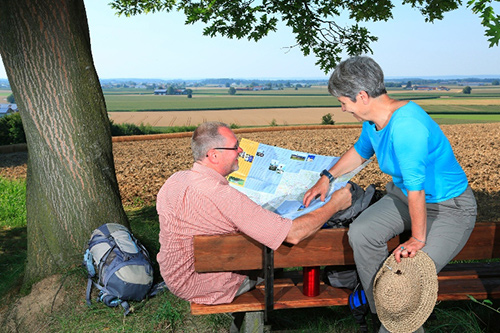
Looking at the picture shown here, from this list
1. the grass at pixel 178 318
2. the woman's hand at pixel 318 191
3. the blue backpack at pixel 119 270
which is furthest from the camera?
the blue backpack at pixel 119 270

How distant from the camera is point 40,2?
5.21m

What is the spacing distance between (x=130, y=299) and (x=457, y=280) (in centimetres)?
275

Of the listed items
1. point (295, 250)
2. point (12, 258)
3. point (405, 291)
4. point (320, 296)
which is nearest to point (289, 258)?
point (295, 250)

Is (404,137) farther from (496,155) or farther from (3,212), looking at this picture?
(496,155)

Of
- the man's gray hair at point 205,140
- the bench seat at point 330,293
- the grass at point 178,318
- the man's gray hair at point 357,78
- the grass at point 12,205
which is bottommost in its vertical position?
the grass at point 12,205

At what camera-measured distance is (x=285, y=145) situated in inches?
802

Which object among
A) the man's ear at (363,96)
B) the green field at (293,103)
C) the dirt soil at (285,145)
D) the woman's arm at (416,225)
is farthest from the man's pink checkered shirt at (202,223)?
the green field at (293,103)

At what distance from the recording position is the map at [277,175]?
12.7 ft

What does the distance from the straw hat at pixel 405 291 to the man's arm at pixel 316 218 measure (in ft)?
1.53

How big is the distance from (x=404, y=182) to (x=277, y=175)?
121cm

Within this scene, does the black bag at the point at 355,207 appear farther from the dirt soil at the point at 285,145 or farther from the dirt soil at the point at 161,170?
the dirt soil at the point at 285,145

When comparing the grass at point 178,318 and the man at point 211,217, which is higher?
the man at point 211,217

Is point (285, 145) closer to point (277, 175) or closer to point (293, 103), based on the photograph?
point (277, 175)

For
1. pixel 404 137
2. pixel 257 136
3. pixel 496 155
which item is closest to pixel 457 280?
pixel 404 137
